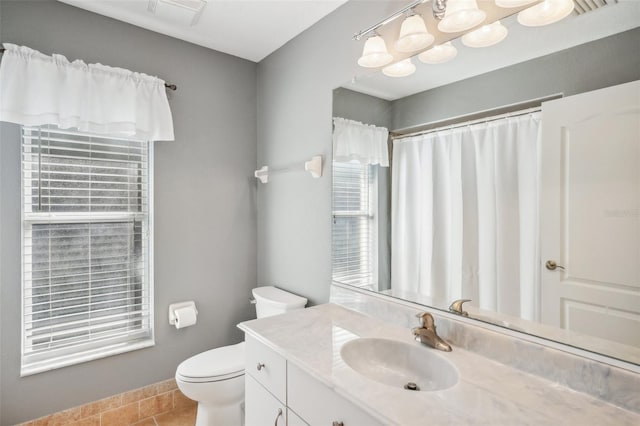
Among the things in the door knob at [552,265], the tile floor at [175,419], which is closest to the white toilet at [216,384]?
the tile floor at [175,419]

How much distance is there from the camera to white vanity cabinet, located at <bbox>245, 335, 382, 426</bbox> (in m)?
0.95

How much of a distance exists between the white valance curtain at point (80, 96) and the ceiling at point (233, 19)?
33 centimetres

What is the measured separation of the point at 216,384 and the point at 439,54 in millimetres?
1939

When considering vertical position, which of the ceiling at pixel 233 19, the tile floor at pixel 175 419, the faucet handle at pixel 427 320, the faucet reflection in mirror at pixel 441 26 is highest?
the ceiling at pixel 233 19

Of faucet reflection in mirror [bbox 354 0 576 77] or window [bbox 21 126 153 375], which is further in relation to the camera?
window [bbox 21 126 153 375]

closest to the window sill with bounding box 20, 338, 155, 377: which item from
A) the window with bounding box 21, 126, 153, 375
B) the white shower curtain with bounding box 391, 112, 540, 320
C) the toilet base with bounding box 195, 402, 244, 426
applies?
the window with bounding box 21, 126, 153, 375

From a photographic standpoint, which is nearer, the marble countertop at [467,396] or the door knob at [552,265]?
the marble countertop at [467,396]

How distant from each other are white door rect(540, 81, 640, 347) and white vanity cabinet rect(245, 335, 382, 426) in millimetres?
707

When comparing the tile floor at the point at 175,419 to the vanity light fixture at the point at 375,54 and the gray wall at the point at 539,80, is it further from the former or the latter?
the vanity light fixture at the point at 375,54

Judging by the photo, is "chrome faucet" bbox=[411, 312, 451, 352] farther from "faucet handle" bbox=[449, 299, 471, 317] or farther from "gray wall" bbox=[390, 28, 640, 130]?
"gray wall" bbox=[390, 28, 640, 130]

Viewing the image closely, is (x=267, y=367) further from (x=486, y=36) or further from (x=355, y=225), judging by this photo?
(x=486, y=36)

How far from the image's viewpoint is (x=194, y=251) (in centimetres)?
228

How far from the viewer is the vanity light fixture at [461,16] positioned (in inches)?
47.5

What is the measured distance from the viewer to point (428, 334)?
1217mm
